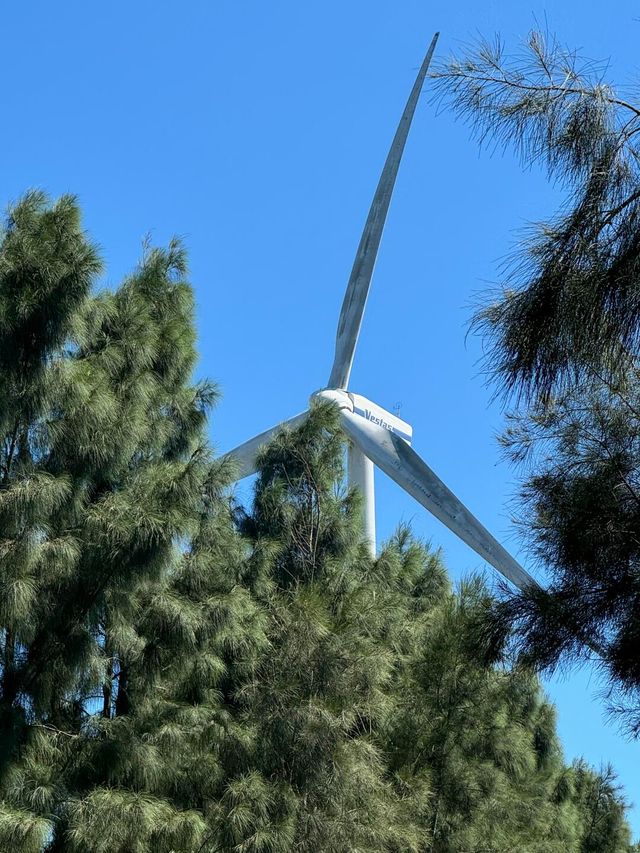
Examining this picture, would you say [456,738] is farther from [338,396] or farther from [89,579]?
[338,396]

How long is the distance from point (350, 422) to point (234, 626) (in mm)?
8066

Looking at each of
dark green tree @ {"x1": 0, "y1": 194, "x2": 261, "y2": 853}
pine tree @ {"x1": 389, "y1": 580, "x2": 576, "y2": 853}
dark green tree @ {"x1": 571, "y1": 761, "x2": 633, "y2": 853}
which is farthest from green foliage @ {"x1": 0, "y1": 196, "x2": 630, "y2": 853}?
dark green tree @ {"x1": 571, "y1": 761, "x2": 633, "y2": 853}

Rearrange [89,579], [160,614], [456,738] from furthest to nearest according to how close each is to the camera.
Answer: [456,738] < [160,614] < [89,579]

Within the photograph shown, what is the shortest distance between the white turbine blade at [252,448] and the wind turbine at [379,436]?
2 cm

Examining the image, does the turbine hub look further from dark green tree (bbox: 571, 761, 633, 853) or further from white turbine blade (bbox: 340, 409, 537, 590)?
dark green tree (bbox: 571, 761, 633, 853)

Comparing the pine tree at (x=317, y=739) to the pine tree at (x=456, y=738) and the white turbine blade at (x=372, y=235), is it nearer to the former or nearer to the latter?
the pine tree at (x=456, y=738)

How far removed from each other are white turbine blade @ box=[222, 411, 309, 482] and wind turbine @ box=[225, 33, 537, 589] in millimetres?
24

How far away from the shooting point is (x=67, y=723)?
11859 mm

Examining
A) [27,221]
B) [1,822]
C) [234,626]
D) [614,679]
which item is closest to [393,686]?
[234,626]

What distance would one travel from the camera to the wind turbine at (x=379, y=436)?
1931 cm

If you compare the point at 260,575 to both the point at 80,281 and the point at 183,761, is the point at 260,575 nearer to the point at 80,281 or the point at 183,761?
the point at 183,761

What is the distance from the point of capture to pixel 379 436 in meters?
20.1

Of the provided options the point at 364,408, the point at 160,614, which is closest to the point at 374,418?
the point at 364,408

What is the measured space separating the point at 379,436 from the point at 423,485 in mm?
1186
